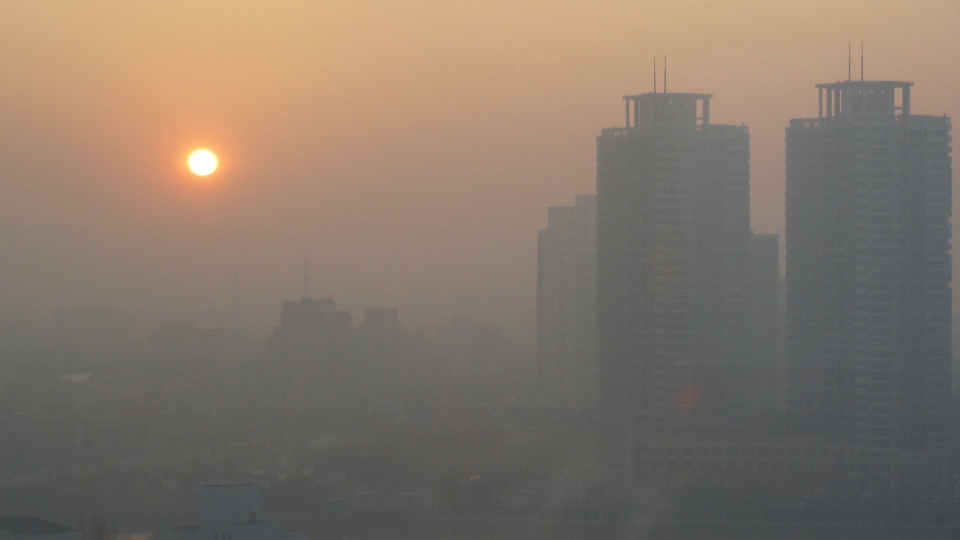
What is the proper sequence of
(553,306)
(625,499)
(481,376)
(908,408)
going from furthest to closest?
(481,376)
(553,306)
(908,408)
(625,499)

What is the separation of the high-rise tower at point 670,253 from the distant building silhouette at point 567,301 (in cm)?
269

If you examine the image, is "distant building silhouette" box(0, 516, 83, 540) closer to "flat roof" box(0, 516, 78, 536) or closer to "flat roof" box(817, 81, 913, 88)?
"flat roof" box(0, 516, 78, 536)

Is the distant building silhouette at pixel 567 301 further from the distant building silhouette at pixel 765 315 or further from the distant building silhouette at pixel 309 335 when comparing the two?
the distant building silhouette at pixel 309 335

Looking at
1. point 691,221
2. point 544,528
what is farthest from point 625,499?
point 691,221

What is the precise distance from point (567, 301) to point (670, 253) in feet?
12.5

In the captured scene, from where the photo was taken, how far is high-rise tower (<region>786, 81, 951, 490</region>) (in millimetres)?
11664

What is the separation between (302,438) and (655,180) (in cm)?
430

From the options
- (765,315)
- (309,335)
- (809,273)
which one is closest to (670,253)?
(809,273)

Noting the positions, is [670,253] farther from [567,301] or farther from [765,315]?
[567,301]

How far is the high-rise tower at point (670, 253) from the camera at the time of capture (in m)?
12.4

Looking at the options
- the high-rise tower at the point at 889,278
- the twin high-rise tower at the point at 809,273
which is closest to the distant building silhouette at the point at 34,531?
the twin high-rise tower at the point at 809,273

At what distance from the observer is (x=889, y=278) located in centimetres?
1179

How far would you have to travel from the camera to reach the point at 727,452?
11.8 m

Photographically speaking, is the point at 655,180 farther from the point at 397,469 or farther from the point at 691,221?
the point at 397,469
